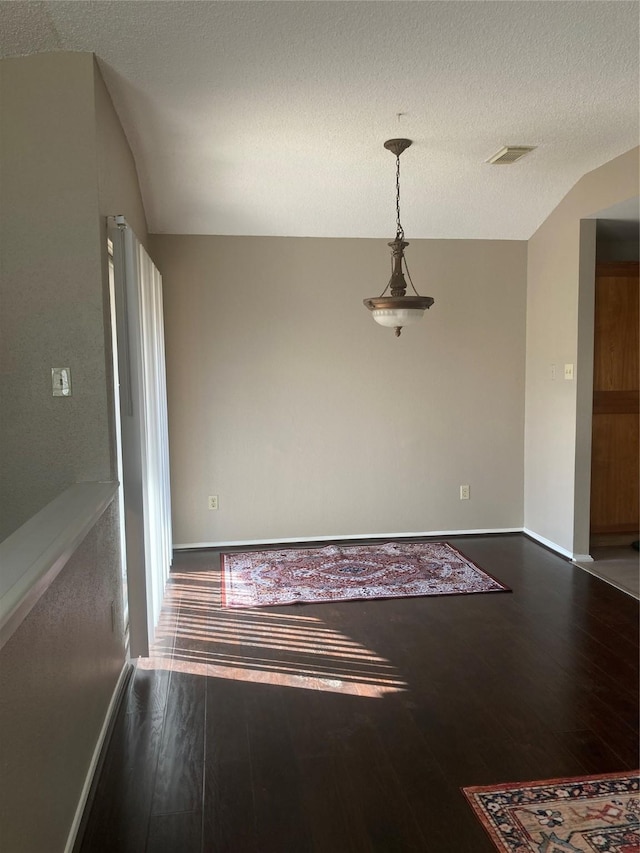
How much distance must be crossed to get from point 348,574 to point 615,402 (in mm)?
2225

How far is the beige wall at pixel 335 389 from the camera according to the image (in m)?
4.78

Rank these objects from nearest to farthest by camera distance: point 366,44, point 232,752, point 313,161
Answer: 1. point 232,752
2. point 366,44
3. point 313,161

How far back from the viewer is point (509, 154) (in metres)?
3.76

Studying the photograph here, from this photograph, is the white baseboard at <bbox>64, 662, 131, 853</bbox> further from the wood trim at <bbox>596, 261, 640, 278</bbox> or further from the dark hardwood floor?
the wood trim at <bbox>596, 261, 640, 278</bbox>

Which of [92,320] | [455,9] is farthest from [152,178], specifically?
[455,9]

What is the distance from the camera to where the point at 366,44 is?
2.60 meters

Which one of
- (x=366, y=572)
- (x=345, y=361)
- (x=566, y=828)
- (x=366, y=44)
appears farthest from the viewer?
(x=345, y=361)

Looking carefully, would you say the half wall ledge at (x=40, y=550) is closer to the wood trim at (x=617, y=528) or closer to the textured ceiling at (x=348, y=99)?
the textured ceiling at (x=348, y=99)

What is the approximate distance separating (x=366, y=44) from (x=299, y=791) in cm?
272

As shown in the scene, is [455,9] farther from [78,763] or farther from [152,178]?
[78,763]

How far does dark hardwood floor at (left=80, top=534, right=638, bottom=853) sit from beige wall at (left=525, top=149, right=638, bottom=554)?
884 mm

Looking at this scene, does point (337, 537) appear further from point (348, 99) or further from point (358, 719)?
point (348, 99)

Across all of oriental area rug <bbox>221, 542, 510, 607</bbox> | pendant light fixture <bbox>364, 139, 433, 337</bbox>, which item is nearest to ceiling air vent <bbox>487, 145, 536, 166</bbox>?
pendant light fixture <bbox>364, 139, 433, 337</bbox>

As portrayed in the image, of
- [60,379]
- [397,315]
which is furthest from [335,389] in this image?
[60,379]
